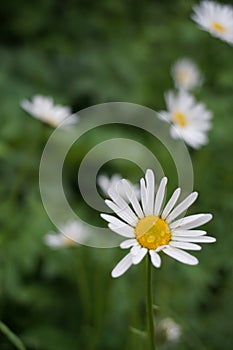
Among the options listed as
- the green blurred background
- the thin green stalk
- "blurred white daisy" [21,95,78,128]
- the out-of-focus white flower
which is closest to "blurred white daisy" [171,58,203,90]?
the green blurred background

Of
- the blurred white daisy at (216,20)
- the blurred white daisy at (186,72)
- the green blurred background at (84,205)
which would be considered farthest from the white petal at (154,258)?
A: the blurred white daisy at (186,72)

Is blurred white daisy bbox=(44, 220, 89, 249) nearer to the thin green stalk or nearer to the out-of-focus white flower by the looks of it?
the out-of-focus white flower

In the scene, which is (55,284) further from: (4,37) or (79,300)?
(4,37)

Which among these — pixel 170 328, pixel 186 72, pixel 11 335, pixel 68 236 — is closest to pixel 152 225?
pixel 11 335

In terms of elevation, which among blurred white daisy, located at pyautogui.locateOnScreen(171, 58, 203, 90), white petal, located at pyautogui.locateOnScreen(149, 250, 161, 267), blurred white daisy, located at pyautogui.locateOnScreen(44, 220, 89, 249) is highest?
blurred white daisy, located at pyautogui.locateOnScreen(171, 58, 203, 90)

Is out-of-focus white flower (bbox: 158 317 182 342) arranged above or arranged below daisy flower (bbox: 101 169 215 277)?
above
